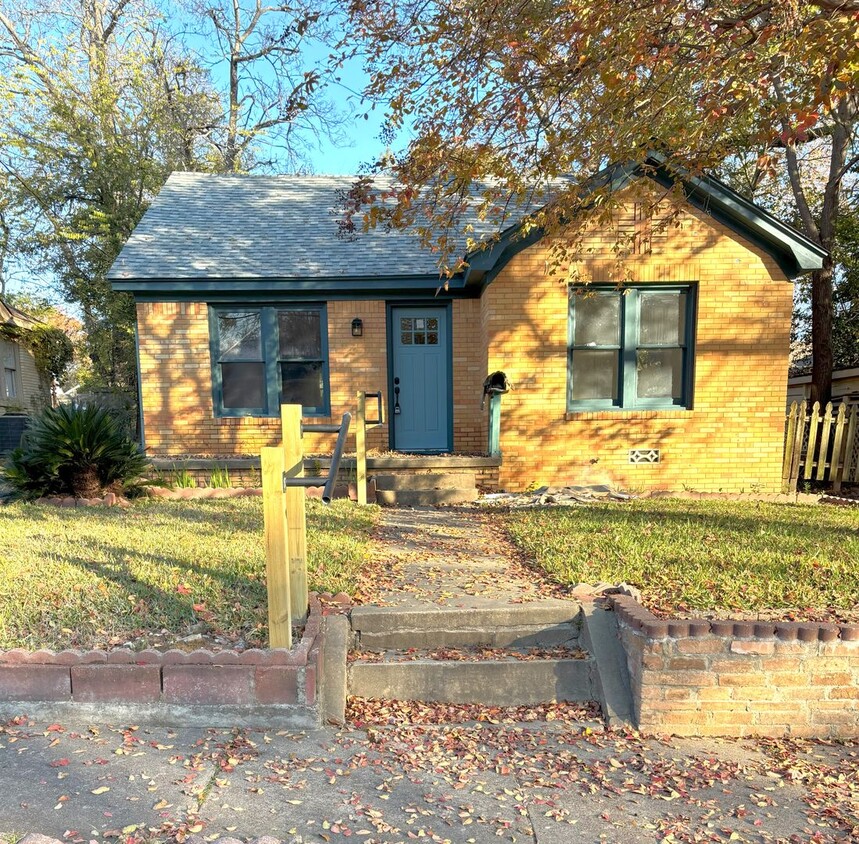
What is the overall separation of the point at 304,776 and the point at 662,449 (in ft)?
22.2

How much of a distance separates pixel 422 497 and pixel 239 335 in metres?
4.19

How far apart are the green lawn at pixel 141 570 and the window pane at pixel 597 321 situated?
4.22 meters

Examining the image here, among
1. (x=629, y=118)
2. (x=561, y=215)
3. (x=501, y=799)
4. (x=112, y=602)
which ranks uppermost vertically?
(x=629, y=118)

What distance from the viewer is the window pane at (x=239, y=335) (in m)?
8.98

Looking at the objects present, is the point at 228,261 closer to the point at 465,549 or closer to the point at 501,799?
the point at 465,549

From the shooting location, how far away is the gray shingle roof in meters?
8.73

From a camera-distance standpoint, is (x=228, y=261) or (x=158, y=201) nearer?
(x=228, y=261)

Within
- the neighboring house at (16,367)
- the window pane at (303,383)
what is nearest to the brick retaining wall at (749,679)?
the window pane at (303,383)

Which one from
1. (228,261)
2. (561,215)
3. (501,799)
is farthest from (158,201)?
(501,799)

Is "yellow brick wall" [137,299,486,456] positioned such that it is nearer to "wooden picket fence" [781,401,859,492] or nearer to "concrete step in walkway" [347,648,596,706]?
"wooden picket fence" [781,401,859,492]

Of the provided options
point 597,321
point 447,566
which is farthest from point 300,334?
point 447,566

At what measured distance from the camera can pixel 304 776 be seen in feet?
8.51

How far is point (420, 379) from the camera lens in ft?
30.1

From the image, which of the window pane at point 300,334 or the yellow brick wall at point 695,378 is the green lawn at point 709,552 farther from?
the window pane at point 300,334
